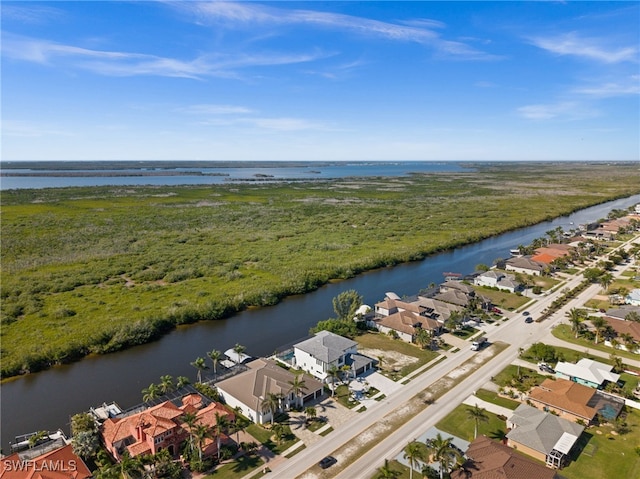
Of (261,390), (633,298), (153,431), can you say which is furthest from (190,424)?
(633,298)

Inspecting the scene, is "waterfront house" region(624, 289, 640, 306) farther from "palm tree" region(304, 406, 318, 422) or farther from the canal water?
"palm tree" region(304, 406, 318, 422)

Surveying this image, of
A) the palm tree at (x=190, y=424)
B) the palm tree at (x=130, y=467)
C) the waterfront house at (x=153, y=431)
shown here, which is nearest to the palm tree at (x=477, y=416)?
the waterfront house at (x=153, y=431)

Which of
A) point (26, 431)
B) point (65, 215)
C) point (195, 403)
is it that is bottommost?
point (26, 431)

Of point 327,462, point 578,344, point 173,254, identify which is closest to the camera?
point 327,462

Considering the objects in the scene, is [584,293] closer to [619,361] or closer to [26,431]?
[619,361]

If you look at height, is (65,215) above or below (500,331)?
above

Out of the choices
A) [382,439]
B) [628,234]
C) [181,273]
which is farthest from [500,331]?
[628,234]

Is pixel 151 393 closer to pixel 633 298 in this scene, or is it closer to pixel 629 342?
pixel 629 342
